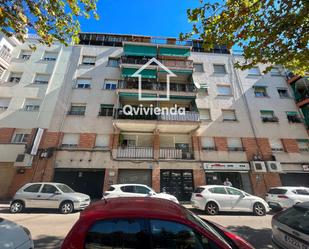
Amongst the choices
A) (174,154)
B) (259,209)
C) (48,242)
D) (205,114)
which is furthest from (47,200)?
(205,114)

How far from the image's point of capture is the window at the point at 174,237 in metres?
2.09

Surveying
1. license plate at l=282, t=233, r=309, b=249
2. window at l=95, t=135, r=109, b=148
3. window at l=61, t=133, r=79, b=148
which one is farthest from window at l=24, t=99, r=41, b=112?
license plate at l=282, t=233, r=309, b=249

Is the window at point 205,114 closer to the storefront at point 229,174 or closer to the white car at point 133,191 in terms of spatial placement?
the storefront at point 229,174

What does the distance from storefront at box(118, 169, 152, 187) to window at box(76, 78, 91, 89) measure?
8482 mm

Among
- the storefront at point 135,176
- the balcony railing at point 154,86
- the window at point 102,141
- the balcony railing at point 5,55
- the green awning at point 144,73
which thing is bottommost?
the storefront at point 135,176

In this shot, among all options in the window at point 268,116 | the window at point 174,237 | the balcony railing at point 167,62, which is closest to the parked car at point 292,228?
the window at point 174,237

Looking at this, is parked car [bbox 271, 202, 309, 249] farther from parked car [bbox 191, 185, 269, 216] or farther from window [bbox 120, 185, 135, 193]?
window [bbox 120, 185, 135, 193]

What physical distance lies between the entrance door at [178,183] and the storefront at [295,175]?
769cm

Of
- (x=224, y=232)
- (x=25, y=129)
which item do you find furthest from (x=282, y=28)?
(x=25, y=129)

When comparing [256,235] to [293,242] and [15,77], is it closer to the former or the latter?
[293,242]

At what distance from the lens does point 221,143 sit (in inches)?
549

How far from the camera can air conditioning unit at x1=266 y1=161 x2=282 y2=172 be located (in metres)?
12.9

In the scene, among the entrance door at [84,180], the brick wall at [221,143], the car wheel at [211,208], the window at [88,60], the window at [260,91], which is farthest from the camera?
the window at [88,60]

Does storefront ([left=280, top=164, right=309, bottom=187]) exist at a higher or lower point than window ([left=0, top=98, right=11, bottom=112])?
lower
